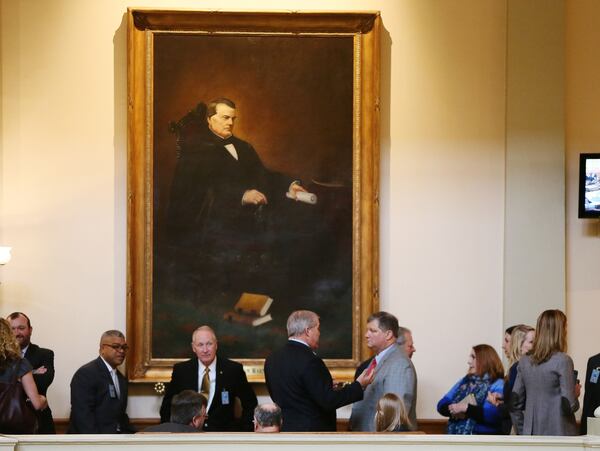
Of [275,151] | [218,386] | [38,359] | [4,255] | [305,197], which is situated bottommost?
[218,386]

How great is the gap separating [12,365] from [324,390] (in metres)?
2.23

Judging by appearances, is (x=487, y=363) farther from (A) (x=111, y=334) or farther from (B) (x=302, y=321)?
(A) (x=111, y=334)

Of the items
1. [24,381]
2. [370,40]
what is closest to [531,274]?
[370,40]

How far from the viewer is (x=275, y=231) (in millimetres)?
10734

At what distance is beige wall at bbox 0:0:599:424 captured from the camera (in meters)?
10.7

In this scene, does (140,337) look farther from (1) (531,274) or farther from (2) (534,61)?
(2) (534,61)

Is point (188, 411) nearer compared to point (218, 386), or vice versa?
point (188, 411)

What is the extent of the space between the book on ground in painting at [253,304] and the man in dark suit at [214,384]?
644 mm

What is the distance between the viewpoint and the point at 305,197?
10.8m

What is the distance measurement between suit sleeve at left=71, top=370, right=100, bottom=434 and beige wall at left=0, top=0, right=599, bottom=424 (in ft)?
3.26

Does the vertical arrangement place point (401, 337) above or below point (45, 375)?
above

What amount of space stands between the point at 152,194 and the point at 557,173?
373cm

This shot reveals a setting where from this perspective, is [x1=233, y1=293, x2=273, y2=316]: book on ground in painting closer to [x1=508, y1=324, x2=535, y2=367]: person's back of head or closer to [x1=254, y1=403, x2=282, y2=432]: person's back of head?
[x1=508, y1=324, x2=535, y2=367]: person's back of head

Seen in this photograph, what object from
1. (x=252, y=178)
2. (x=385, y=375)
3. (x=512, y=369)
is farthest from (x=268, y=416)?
(x=252, y=178)
